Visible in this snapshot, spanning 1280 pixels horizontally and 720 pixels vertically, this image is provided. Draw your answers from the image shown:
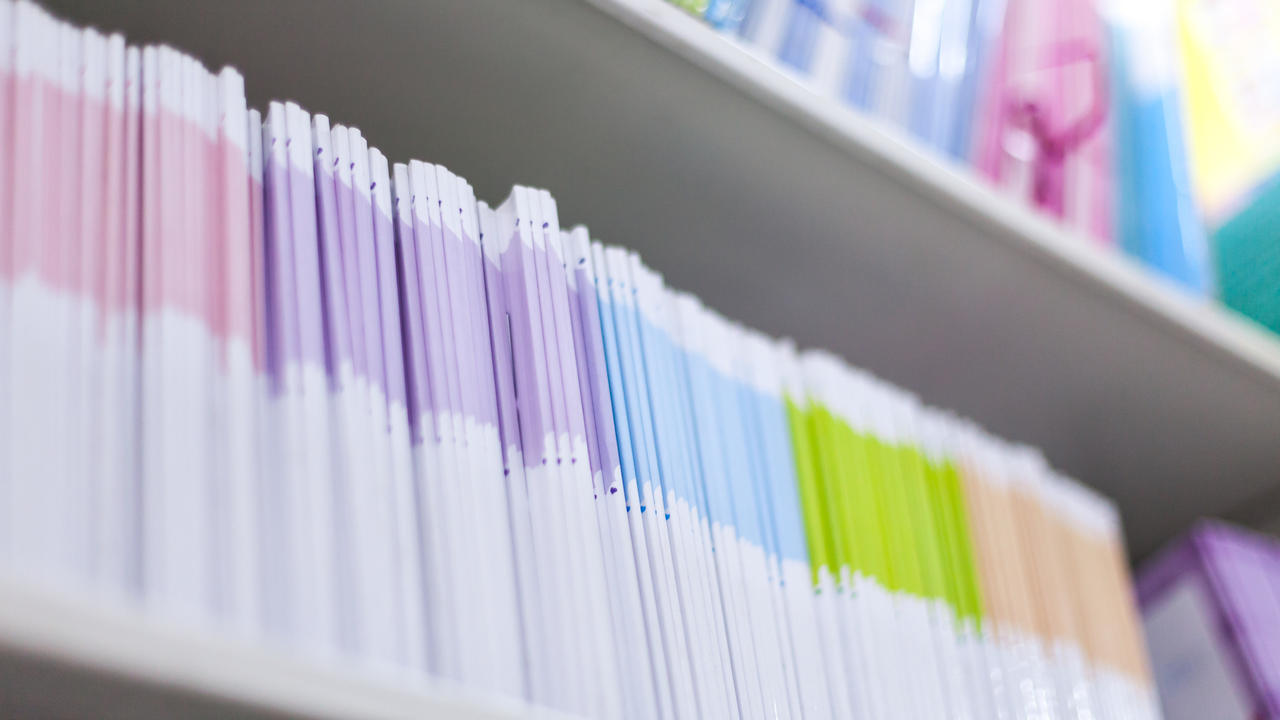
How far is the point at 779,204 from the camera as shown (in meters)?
1.00

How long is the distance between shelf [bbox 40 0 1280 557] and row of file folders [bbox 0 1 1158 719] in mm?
147

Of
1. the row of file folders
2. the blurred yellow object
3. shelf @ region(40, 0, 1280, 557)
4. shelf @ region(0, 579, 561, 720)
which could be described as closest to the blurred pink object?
shelf @ region(40, 0, 1280, 557)

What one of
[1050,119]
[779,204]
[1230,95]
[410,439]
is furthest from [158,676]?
[1230,95]

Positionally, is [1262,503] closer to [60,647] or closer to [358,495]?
[358,495]

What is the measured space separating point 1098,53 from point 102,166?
3.13 feet

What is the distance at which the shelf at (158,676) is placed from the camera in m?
0.40

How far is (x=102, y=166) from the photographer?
0.60 m

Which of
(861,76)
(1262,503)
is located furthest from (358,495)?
(1262,503)

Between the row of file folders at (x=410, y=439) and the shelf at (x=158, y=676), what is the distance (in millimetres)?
20

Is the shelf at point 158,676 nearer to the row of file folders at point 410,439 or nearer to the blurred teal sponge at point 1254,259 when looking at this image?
the row of file folders at point 410,439

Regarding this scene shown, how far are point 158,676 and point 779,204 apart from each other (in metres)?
0.68

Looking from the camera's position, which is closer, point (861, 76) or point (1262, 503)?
point (861, 76)

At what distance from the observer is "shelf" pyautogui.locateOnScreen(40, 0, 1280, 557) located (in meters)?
0.85

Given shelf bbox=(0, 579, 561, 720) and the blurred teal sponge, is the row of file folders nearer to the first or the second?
shelf bbox=(0, 579, 561, 720)
